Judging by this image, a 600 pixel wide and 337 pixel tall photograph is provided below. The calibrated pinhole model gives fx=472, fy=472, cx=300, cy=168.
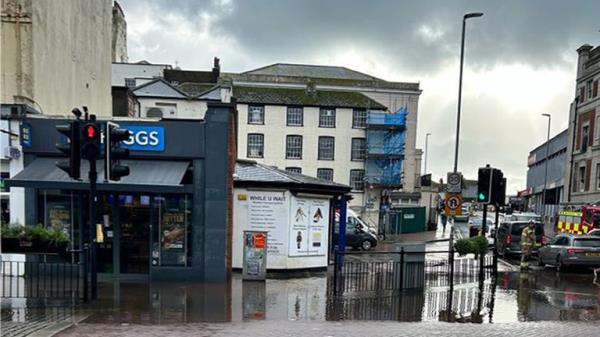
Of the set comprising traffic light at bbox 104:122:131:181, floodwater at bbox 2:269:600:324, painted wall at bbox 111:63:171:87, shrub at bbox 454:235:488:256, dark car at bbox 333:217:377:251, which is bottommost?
dark car at bbox 333:217:377:251

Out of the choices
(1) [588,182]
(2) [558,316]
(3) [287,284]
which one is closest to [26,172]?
(3) [287,284]

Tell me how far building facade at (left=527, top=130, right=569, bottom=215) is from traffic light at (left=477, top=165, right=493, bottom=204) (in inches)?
1641

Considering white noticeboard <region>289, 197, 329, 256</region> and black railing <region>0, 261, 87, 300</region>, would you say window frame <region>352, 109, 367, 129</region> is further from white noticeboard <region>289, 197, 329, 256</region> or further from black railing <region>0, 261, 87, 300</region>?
black railing <region>0, 261, 87, 300</region>

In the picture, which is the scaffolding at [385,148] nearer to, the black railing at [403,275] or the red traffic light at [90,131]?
the black railing at [403,275]

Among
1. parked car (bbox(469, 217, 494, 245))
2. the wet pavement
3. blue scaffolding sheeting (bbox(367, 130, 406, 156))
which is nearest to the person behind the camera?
the wet pavement

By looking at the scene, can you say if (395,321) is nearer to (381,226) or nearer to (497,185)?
(497,185)

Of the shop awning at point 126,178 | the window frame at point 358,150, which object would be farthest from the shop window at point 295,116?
the shop awning at point 126,178

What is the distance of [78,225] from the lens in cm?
1342

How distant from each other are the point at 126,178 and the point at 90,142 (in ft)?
9.32

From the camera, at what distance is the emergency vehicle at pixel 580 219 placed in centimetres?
Answer: 2645

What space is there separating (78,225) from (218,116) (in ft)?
16.6

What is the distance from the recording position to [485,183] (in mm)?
14586

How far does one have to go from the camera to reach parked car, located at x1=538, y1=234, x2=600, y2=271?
687 inches

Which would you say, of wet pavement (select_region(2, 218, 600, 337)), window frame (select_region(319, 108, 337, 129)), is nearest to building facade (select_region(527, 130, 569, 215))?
window frame (select_region(319, 108, 337, 129))
